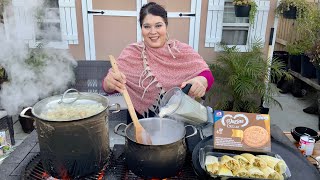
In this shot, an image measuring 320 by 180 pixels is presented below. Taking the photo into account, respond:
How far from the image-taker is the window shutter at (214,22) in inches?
155

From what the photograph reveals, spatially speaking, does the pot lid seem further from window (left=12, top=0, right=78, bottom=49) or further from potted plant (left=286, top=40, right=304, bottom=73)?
potted plant (left=286, top=40, right=304, bottom=73)

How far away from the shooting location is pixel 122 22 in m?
4.08

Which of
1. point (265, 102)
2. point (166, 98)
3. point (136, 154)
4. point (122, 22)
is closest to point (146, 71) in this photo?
point (166, 98)

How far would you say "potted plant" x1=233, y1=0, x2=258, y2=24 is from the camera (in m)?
3.73

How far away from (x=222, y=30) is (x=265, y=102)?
4.04 ft

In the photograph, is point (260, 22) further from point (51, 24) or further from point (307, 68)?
point (51, 24)

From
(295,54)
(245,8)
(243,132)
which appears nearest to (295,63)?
(295,54)

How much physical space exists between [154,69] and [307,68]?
3.84 metres

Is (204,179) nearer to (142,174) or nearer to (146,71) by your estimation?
(142,174)

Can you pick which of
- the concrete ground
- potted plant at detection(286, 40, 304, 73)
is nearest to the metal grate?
the concrete ground

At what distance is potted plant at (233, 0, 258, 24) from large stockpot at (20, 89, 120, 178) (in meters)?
3.04

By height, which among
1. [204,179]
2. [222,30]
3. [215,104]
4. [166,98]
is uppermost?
[222,30]

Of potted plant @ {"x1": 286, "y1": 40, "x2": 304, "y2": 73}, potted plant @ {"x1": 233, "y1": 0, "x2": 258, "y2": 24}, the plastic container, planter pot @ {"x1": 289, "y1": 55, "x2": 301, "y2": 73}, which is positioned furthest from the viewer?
planter pot @ {"x1": 289, "y1": 55, "x2": 301, "y2": 73}

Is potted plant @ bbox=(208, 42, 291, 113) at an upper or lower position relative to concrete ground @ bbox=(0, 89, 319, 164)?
upper
